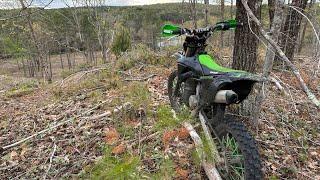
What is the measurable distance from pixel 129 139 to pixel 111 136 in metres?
0.27

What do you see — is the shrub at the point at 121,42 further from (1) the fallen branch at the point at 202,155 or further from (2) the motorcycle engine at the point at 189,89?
(1) the fallen branch at the point at 202,155

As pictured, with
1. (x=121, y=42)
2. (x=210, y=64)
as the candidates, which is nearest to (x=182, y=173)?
(x=210, y=64)

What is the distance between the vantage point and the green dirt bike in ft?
9.51

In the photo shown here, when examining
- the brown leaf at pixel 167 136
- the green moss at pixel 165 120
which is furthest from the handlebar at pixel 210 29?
the brown leaf at pixel 167 136

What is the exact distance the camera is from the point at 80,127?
483cm

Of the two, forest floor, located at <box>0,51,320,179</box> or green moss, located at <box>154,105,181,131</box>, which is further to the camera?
green moss, located at <box>154,105,181,131</box>

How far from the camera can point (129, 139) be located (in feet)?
13.9

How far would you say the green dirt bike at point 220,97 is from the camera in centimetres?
290

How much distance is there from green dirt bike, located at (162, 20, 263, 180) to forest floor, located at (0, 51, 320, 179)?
42 cm

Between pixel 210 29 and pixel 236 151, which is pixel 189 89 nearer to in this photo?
pixel 210 29

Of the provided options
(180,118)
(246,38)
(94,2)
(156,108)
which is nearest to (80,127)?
(156,108)

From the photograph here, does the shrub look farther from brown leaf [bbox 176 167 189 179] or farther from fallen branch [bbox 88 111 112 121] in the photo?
brown leaf [bbox 176 167 189 179]

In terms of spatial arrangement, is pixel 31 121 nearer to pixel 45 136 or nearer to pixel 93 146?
pixel 45 136

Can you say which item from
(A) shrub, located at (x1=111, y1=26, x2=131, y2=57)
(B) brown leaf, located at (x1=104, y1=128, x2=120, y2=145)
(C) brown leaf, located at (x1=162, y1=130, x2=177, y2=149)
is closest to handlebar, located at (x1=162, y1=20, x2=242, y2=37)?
(C) brown leaf, located at (x1=162, y1=130, x2=177, y2=149)
